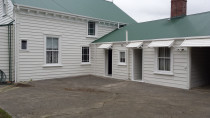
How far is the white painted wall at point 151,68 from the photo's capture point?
975cm

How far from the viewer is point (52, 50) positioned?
13406 mm

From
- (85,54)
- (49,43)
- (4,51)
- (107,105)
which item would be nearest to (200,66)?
(107,105)

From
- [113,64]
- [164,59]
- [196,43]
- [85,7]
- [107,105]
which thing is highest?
[85,7]

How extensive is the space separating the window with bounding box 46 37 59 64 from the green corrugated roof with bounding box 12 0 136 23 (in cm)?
231

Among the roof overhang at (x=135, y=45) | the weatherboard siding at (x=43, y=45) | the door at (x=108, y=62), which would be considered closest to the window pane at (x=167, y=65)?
the roof overhang at (x=135, y=45)

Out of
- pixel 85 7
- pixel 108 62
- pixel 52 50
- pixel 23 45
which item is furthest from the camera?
pixel 85 7

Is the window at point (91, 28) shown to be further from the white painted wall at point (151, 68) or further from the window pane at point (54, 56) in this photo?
the window pane at point (54, 56)

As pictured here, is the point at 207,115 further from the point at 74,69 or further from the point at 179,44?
the point at 74,69

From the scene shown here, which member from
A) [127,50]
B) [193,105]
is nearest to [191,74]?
[193,105]

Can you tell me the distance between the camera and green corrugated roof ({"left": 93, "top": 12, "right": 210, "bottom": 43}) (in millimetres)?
9883

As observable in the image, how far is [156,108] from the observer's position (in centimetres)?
633

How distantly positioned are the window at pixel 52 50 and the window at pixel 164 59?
7276 millimetres

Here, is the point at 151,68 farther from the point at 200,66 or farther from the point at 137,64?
the point at 200,66

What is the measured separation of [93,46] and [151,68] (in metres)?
6.05
